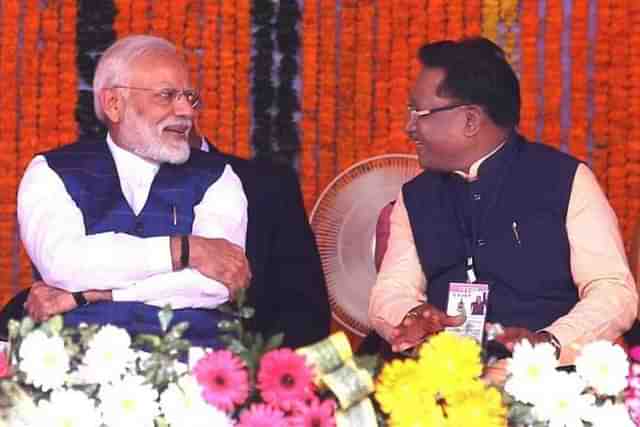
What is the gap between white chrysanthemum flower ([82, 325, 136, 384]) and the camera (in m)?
2.39

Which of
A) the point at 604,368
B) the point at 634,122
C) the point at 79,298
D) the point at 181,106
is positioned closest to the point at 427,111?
the point at 181,106

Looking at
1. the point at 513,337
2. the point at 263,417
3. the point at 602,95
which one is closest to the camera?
the point at 263,417

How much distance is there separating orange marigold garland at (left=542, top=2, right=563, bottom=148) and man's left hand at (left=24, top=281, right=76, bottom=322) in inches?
100

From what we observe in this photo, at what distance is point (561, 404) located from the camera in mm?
2414

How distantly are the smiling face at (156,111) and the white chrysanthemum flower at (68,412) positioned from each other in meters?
1.58

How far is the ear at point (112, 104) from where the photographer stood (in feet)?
12.9

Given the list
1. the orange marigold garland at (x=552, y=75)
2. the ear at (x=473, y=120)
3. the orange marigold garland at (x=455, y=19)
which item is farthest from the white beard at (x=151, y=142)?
the orange marigold garland at (x=552, y=75)

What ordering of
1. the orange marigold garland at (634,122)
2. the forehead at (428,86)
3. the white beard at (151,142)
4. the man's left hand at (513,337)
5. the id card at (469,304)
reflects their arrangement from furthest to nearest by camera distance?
1. the orange marigold garland at (634,122)
2. the forehead at (428,86)
3. the white beard at (151,142)
4. the id card at (469,304)
5. the man's left hand at (513,337)

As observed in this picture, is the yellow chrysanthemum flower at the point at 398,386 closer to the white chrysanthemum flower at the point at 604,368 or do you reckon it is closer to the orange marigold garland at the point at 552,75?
the white chrysanthemum flower at the point at 604,368

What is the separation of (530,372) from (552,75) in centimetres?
330

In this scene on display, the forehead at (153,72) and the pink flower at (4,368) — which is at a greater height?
the forehead at (153,72)

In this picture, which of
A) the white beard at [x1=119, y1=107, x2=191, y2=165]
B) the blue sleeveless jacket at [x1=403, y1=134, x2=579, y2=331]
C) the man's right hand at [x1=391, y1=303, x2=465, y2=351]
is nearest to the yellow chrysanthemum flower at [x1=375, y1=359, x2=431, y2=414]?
the man's right hand at [x1=391, y1=303, x2=465, y2=351]

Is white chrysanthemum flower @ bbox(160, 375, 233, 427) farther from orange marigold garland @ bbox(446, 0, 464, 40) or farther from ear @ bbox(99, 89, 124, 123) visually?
orange marigold garland @ bbox(446, 0, 464, 40)

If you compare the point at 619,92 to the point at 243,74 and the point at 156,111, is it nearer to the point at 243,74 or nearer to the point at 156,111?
the point at 243,74
